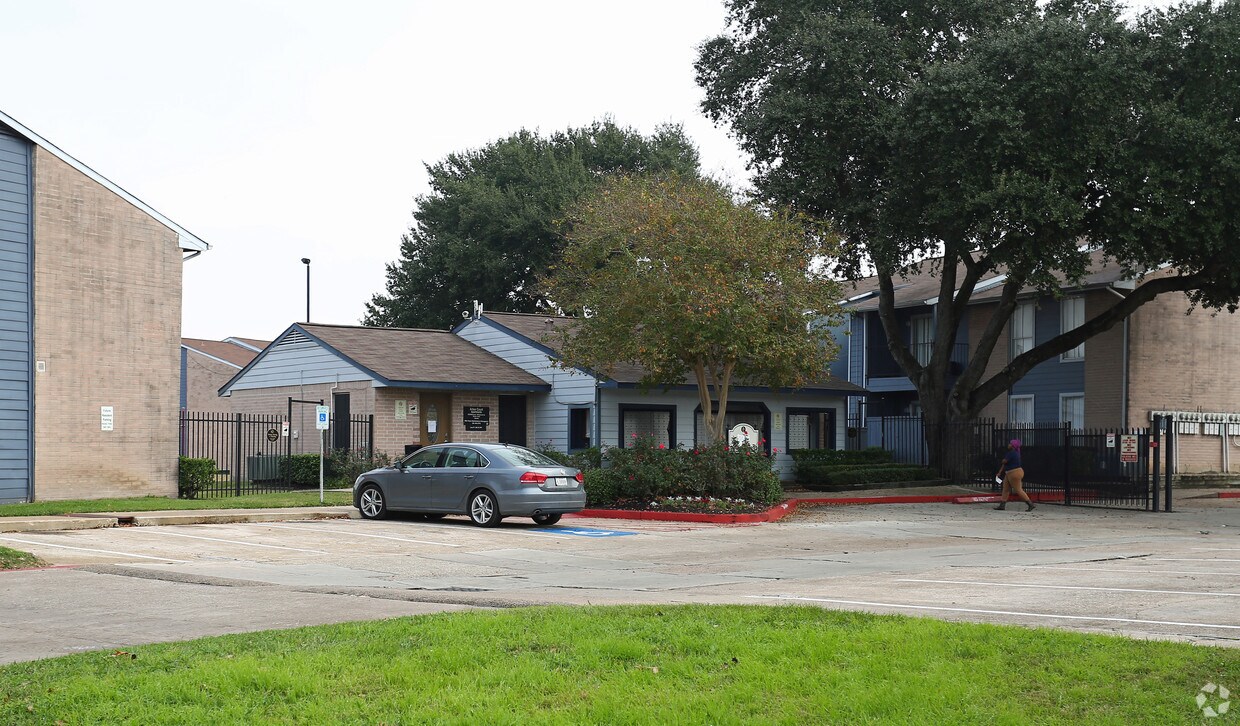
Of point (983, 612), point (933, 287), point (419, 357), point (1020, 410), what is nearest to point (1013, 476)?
point (1020, 410)

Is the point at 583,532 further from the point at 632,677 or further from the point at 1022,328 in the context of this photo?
the point at 1022,328

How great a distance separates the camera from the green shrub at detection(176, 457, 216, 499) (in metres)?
28.4

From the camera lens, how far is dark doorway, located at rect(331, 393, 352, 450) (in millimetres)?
33062

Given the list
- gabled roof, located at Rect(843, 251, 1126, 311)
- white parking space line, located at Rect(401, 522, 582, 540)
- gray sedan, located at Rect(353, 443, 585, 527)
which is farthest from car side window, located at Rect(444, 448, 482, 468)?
gabled roof, located at Rect(843, 251, 1126, 311)

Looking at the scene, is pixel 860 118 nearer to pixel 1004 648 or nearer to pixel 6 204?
pixel 6 204

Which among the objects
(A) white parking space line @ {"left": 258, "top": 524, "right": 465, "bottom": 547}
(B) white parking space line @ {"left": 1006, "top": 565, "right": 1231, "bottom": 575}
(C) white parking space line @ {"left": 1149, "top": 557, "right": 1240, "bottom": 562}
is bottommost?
(A) white parking space line @ {"left": 258, "top": 524, "right": 465, "bottom": 547}

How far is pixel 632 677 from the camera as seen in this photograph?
7.14 m

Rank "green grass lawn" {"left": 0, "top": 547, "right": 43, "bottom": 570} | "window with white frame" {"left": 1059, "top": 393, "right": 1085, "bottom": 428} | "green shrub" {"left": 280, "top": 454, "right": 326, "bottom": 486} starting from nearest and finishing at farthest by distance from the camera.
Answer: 1. "green grass lawn" {"left": 0, "top": 547, "right": 43, "bottom": 570}
2. "green shrub" {"left": 280, "top": 454, "right": 326, "bottom": 486}
3. "window with white frame" {"left": 1059, "top": 393, "right": 1085, "bottom": 428}

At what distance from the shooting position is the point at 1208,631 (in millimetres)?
9234

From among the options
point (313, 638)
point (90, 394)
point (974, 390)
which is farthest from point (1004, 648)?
point (974, 390)

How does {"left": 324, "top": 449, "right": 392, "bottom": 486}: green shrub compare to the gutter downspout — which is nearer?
{"left": 324, "top": 449, "right": 392, "bottom": 486}: green shrub

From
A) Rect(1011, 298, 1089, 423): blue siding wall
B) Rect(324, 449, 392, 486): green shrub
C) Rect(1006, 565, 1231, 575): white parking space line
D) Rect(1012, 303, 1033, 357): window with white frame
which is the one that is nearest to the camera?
Rect(1006, 565, 1231, 575): white parking space line

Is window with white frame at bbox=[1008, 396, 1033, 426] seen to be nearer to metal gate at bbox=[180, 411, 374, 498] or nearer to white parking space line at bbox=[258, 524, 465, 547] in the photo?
metal gate at bbox=[180, 411, 374, 498]

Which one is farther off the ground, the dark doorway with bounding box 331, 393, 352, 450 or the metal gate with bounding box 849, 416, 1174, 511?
the dark doorway with bounding box 331, 393, 352, 450
